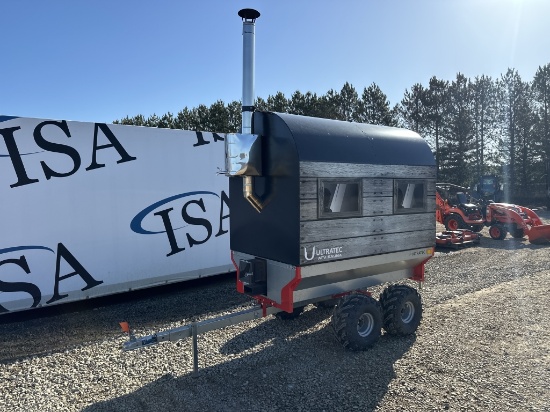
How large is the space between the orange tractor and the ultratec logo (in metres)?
11.4

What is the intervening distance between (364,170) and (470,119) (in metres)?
34.5

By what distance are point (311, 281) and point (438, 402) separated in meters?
2.19

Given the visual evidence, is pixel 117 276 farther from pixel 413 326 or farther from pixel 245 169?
pixel 413 326

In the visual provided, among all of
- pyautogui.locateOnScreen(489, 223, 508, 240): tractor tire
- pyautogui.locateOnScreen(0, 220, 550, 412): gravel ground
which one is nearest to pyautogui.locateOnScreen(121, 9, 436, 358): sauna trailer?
pyautogui.locateOnScreen(0, 220, 550, 412): gravel ground

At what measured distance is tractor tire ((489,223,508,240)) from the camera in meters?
16.4

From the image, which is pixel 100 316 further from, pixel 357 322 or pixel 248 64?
pixel 248 64

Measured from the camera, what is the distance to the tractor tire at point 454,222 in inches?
694

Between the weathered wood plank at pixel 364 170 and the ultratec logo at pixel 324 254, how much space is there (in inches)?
41.5

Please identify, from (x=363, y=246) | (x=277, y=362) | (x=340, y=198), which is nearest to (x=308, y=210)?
(x=340, y=198)

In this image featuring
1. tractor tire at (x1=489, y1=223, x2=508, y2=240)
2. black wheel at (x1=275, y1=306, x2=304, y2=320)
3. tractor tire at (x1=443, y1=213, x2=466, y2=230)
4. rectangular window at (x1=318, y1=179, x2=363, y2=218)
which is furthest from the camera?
tractor tire at (x1=443, y1=213, x2=466, y2=230)

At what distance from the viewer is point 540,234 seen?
50.3ft

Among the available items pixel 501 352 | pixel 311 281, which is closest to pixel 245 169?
pixel 311 281

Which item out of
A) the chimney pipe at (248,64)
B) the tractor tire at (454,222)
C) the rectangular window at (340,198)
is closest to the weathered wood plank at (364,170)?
the rectangular window at (340,198)

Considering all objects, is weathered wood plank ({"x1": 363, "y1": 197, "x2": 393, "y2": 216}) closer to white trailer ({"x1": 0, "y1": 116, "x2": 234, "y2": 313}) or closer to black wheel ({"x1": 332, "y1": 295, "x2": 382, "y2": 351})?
black wheel ({"x1": 332, "y1": 295, "x2": 382, "y2": 351})
